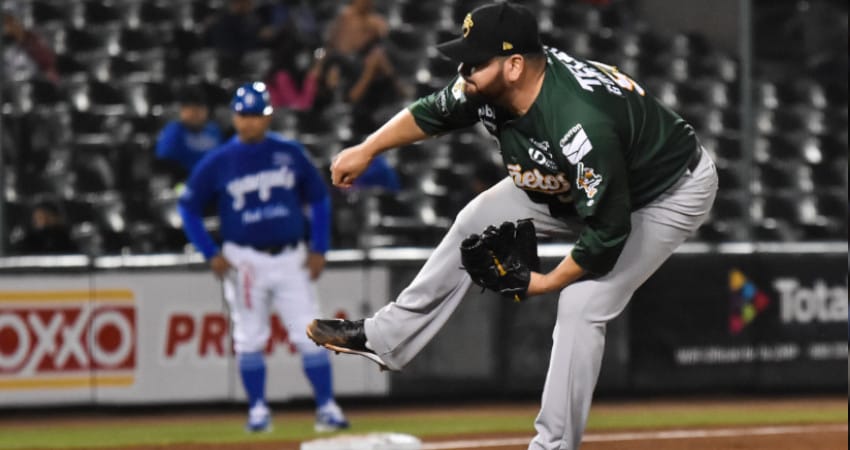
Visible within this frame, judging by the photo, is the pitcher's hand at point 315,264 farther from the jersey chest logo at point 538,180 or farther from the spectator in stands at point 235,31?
the spectator in stands at point 235,31

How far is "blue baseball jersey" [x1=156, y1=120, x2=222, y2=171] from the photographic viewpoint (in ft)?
36.1

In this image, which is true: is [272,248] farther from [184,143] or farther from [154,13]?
[154,13]

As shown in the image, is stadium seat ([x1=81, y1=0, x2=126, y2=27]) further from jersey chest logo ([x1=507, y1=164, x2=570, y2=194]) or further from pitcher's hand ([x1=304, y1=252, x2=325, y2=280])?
jersey chest logo ([x1=507, y1=164, x2=570, y2=194])

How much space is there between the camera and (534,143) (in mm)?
5605

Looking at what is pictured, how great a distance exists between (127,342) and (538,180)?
18.6 ft

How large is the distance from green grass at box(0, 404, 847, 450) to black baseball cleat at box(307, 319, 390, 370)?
307 cm

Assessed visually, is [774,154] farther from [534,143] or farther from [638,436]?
[534,143]

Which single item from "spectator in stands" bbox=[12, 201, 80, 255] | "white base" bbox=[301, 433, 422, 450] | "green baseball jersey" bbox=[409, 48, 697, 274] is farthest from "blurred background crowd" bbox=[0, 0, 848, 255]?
"green baseball jersey" bbox=[409, 48, 697, 274]

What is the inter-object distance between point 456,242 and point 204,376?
515 cm

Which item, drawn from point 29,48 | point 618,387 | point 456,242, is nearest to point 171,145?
point 29,48

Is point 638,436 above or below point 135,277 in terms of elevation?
below

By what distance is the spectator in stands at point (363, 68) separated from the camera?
41.5 ft

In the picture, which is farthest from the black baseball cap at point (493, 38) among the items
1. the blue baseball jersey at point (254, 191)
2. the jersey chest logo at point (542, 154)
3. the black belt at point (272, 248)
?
the black belt at point (272, 248)

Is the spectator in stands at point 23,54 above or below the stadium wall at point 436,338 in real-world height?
above
